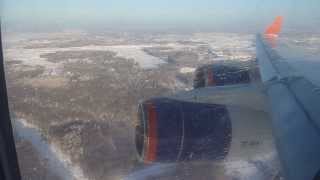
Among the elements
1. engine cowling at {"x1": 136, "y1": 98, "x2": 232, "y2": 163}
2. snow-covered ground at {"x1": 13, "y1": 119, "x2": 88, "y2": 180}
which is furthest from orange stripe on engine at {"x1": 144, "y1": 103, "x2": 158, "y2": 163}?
snow-covered ground at {"x1": 13, "y1": 119, "x2": 88, "y2": 180}

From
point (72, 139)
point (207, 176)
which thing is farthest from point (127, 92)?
point (207, 176)

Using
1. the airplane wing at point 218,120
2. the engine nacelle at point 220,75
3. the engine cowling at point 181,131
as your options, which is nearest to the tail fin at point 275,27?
the engine nacelle at point 220,75

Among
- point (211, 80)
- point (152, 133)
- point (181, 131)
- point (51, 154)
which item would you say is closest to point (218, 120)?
point (181, 131)

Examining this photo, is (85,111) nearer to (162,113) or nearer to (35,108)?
(35,108)

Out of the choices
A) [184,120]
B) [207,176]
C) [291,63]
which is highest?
[291,63]

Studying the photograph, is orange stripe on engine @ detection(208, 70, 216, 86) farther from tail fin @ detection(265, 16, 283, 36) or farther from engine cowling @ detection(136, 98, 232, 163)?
tail fin @ detection(265, 16, 283, 36)
